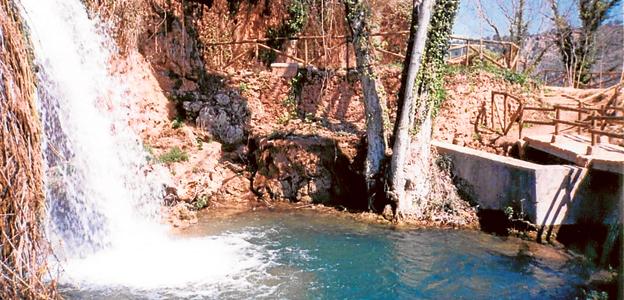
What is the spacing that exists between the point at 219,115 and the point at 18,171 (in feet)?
31.3

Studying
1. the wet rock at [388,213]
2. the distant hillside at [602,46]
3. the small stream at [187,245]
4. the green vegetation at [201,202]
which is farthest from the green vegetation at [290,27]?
the distant hillside at [602,46]

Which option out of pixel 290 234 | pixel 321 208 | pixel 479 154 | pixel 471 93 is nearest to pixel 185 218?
pixel 290 234

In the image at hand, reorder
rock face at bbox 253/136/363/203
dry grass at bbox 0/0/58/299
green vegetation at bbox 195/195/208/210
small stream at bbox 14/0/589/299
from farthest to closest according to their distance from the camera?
rock face at bbox 253/136/363/203 < green vegetation at bbox 195/195/208/210 < small stream at bbox 14/0/589/299 < dry grass at bbox 0/0/58/299

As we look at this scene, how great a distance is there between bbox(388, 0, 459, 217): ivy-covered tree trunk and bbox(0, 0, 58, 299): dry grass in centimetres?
783

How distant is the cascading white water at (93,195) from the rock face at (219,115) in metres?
2.89

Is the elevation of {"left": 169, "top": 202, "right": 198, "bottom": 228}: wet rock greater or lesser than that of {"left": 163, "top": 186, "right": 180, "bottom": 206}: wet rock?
lesser

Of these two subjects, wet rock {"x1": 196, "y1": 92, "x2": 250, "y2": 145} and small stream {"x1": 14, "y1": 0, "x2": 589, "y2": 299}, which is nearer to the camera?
small stream {"x1": 14, "y1": 0, "x2": 589, "y2": 299}

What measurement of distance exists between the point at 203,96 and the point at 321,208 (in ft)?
15.9

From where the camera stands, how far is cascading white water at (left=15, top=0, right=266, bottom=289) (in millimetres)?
7672

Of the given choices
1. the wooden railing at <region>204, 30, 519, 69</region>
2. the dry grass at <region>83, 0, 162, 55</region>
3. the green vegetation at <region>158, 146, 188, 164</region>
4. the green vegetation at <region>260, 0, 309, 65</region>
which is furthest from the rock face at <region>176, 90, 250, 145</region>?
the green vegetation at <region>260, 0, 309, 65</region>

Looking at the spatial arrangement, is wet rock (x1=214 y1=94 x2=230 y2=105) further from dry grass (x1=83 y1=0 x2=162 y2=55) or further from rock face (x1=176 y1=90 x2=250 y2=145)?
dry grass (x1=83 y1=0 x2=162 y2=55)

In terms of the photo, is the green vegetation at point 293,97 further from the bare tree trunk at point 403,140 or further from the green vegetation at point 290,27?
the bare tree trunk at point 403,140

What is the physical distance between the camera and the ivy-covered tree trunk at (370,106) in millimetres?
11039

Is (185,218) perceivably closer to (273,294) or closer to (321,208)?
(321,208)
